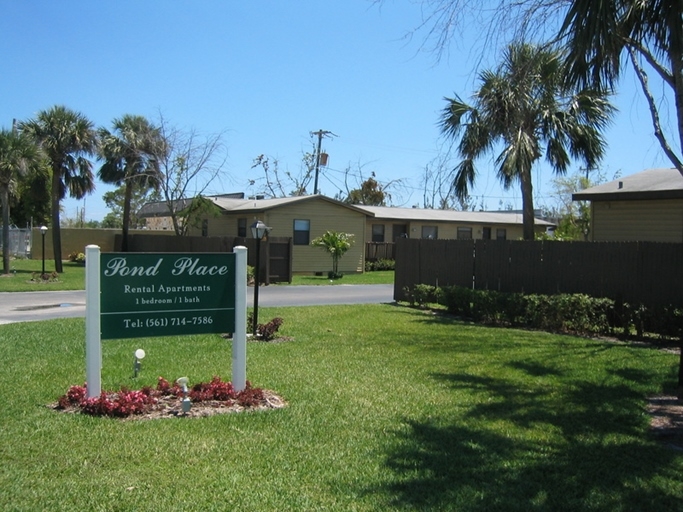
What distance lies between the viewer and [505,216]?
42.9 m

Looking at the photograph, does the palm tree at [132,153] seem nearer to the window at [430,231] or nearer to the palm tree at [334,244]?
the palm tree at [334,244]

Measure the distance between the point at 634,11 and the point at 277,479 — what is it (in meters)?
7.01

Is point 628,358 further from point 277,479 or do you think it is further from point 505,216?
point 505,216

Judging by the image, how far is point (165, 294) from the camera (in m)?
7.14

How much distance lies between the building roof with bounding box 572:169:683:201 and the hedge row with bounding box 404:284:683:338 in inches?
122

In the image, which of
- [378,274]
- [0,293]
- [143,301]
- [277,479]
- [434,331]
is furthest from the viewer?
[378,274]

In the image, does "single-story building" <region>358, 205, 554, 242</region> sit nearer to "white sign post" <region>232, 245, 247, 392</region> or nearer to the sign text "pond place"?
"white sign post" <region>232, 245, 247, 392</region>

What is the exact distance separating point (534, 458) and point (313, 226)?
2734 cm

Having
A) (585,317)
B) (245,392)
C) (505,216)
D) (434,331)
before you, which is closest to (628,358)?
(585,317)

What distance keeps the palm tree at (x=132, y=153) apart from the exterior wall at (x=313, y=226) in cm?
402

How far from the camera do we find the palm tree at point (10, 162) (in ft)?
88.7

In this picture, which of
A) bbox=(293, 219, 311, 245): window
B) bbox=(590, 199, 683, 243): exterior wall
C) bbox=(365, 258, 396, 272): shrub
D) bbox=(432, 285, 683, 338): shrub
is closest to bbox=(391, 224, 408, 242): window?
bbox=(365, 258, 396, 272): shrub

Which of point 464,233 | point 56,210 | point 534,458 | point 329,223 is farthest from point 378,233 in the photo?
point 534,458

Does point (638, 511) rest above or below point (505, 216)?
below
